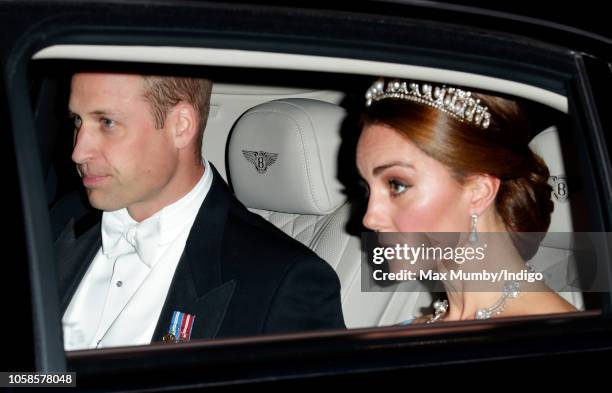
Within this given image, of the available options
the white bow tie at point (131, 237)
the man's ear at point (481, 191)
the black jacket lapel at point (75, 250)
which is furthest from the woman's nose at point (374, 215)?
the black jacket lapel at point (75, 250)

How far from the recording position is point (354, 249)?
2895 millimetres

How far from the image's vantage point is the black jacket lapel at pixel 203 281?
227 cm

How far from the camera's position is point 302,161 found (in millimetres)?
2799

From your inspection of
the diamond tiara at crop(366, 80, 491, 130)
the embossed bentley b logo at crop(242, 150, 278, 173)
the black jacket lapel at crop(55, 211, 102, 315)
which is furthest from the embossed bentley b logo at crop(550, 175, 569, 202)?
the black jacket lapel at crop(55, 211, 102, 315)

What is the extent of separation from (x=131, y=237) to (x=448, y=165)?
101 cm

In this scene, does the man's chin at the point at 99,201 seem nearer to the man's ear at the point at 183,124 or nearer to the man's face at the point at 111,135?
the man's face at the point at 111,135

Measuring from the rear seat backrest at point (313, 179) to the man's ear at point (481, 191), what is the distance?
68cm

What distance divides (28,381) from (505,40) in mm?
947

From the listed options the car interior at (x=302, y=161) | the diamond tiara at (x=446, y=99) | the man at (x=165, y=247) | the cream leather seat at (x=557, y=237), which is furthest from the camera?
the car interior at (x=302, y=161)

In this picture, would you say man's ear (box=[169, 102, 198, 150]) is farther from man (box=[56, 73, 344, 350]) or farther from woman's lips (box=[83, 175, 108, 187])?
woman's lips (box=[83, 175, 108, 187])

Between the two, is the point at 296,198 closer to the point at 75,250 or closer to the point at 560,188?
the point at 75,250

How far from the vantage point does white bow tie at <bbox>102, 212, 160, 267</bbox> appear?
100 inches

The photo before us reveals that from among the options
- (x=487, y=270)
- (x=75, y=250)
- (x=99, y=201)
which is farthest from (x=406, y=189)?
(x=75, y=250)

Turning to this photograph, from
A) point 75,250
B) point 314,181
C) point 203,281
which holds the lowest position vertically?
point 203,281
